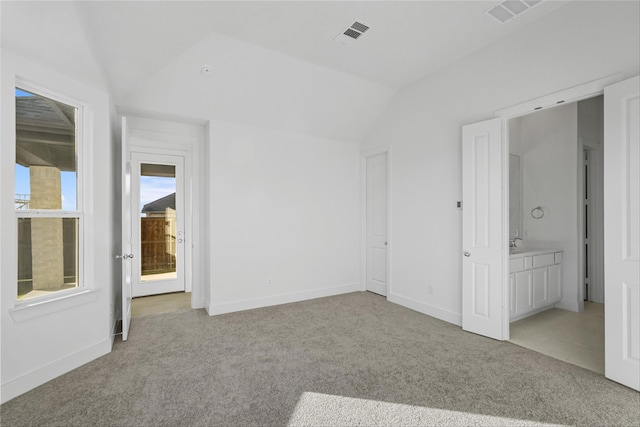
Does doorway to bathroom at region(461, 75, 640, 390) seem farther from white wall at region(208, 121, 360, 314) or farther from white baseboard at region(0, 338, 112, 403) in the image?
white baseboard at region(0, 338, 112, 403)

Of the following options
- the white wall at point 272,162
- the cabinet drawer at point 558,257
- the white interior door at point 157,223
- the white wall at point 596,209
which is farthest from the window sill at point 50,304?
the white wall at point 596,209

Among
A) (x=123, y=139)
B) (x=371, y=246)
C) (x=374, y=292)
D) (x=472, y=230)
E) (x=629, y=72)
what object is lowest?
(x=374, y=292)

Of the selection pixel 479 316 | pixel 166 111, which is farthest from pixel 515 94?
pixel 166 111

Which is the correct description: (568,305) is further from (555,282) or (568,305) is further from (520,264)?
(520,264)

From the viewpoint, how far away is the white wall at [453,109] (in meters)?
2.53

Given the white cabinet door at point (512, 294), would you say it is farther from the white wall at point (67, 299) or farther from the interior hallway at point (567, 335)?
the white wall at point (67, 299)

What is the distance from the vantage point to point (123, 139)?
10.1 feet

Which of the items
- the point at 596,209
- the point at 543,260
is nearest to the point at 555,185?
the point at 596,209

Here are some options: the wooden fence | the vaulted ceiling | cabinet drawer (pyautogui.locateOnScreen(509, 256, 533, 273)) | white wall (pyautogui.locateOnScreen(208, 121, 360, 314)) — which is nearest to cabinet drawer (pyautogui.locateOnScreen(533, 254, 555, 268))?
cabinet drawer (pyautogui.locateOnScreen(509, 256, 533, 273))

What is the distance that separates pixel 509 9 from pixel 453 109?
1142 mm

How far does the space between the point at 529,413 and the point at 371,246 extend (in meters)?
3.29

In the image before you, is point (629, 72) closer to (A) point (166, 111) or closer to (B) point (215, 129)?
(B) point (215, 129)

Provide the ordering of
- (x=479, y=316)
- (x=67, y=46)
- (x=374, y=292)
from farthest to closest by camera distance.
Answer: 1. (x=374, y=292)
2. (x=479, y=316)
3. (x=67, y=46)

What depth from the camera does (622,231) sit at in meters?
2.31
